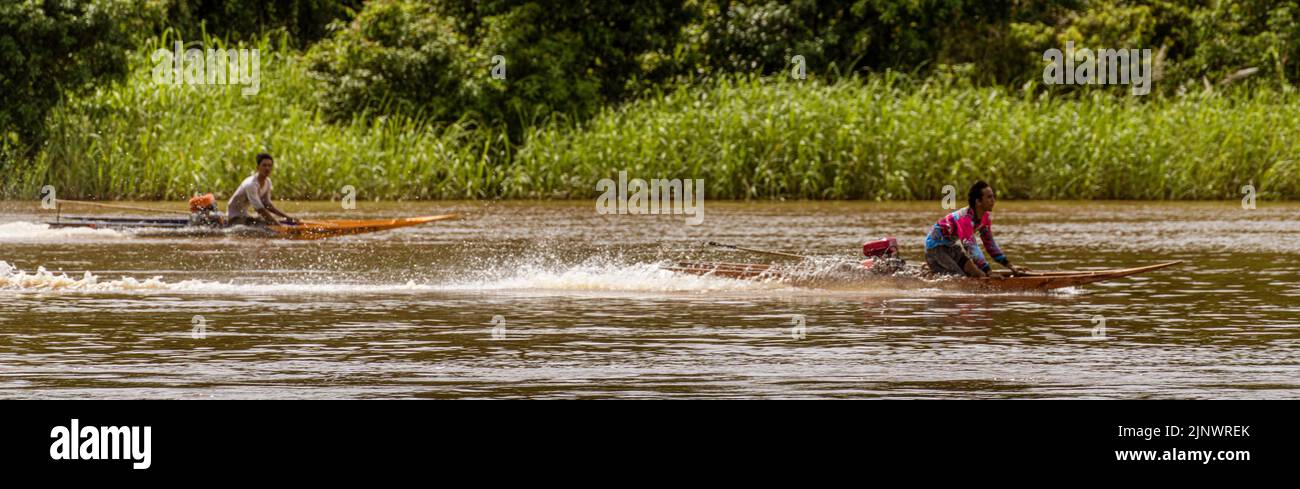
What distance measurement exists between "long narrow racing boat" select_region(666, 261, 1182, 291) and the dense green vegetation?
18228mm

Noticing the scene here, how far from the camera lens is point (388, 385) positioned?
11.4m

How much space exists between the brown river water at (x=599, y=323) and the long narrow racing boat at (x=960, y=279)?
0.11 meters

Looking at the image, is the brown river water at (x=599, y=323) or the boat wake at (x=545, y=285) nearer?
the brown river water at (x=599, y=323)

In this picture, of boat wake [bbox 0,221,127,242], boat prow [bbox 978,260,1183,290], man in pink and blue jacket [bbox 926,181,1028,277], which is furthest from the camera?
boat wake [bbox 0,221,127,242]

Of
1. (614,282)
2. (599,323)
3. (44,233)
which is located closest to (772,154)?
(44,233)

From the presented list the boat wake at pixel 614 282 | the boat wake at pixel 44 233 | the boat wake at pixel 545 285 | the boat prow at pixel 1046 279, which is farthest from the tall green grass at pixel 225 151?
the boat prow at pixel 1046 279

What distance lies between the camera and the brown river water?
455 inches

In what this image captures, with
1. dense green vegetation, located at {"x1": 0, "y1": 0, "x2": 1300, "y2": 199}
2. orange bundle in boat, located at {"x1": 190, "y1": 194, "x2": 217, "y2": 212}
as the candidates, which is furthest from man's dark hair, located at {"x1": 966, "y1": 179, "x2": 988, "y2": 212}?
dense green vegetation, located at {"x1": 0, "y1": 0, "x2": 1300, "y2": 199}

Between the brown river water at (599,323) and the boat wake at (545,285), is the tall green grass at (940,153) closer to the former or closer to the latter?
the brown river water at (599,323)

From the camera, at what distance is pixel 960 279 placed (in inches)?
657

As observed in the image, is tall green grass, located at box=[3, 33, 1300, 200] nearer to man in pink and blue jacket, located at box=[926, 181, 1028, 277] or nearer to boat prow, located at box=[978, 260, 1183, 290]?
A: boat prow, located at box=[978, 260, 1183, 290]

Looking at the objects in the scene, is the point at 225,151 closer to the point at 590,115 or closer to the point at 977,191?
the point at 590,115

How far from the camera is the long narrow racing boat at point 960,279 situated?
16641mm
